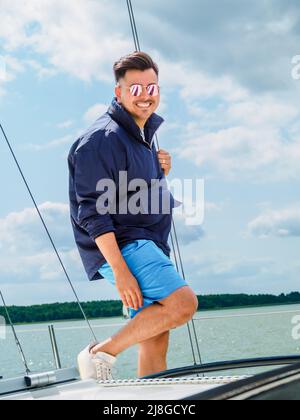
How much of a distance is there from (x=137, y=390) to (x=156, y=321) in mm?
729

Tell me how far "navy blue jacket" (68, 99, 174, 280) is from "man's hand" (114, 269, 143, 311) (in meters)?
0.12

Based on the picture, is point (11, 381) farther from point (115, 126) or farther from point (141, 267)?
point (115, 126)

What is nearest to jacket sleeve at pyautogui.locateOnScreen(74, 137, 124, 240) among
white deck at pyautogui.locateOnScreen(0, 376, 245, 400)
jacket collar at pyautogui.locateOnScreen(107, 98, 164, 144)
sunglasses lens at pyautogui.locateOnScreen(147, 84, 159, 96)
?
jacket collar at pyautogui.locateOnScreen(107, 98, 164, 144)

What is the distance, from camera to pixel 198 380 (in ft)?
4.08

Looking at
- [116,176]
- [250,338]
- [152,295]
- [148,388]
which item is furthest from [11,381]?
[250,338]

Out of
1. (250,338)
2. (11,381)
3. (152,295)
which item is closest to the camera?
(11,381)

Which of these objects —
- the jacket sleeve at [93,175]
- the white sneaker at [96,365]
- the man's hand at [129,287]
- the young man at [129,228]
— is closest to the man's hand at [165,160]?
the young man at [129,228]

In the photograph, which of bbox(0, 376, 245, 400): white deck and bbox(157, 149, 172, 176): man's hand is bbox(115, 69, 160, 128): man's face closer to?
bbox(157, 149, 172, 176): man's hand

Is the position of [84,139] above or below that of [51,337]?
above

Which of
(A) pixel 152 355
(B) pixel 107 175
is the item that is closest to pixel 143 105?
(B) pixel 107 175

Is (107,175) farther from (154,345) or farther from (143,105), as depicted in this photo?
(154,345)
